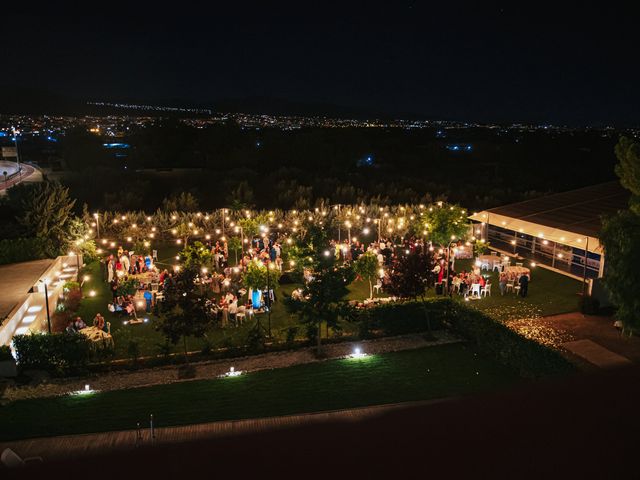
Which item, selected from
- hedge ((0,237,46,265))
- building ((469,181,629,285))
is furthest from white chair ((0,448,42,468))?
hedge ((0,237,46,265))

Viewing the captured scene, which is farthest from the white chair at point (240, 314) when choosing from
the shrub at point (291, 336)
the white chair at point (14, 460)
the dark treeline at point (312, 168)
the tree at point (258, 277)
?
the dark treeline at point (312, 168)

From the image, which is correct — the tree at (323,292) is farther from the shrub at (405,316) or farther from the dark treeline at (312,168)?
the dark treeline at (312,168)

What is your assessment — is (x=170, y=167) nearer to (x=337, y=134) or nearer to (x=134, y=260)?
(x=337, y=134)

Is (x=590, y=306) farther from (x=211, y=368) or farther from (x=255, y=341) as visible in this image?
(x=211, y=368)

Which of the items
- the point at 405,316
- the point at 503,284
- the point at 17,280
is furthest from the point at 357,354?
the point at 17,280

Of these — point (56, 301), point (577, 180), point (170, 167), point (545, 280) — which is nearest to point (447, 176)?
point (577, 180)
